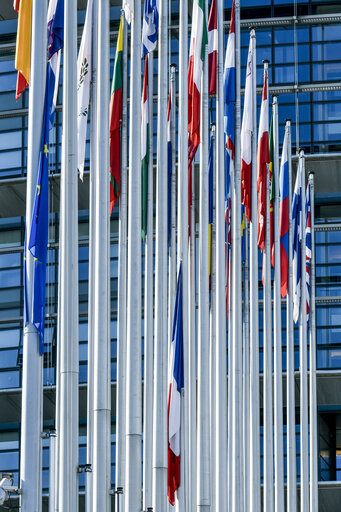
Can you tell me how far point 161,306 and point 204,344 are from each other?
200 centimetres

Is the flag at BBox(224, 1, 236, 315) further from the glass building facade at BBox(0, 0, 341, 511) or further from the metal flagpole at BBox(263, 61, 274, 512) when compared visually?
the glass building facade at BBox(0, 0, 341, 511)

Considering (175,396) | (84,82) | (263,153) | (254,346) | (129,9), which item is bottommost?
(175,396)

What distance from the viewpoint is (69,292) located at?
17.3 m

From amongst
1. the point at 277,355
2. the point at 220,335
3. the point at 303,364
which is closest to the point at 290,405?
the point at 303,364

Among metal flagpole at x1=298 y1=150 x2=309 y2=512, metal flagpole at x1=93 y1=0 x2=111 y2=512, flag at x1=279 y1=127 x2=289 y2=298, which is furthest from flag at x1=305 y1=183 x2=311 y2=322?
metal flagpole at x1=93 y1=0 x2=111 y2=512

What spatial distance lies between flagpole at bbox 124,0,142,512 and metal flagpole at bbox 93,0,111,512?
0.37 meters

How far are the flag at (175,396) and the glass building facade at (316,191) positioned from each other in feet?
73.2

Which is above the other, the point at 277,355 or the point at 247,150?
the point at 247,150

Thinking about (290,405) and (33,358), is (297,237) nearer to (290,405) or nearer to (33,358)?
(290,405)

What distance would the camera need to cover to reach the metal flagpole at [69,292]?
16.9m

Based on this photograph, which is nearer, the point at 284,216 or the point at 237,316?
the point at 237,316

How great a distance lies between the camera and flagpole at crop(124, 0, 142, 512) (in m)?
19.3

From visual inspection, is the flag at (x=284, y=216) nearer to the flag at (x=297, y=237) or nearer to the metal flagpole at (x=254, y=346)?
the flag at (x=297, y=237)

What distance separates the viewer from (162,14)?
2261cm
